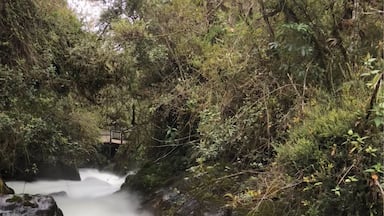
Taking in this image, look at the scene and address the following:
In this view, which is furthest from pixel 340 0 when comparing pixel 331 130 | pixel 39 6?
pixel 39 6

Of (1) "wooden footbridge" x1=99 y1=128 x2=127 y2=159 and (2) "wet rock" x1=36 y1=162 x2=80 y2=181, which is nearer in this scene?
(2) "wet rock" x1=36 y1=162 x2=80 y2=181

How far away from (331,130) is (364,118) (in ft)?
0.85

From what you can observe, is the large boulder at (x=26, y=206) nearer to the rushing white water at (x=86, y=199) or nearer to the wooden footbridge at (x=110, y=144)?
the rushing white water at (x=86, y=199)

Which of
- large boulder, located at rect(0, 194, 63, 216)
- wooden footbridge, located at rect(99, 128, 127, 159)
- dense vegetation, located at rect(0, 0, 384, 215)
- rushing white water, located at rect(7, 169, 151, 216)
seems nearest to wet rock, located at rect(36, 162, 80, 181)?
rushing white water, located at rect(7, 169, 151, 216)

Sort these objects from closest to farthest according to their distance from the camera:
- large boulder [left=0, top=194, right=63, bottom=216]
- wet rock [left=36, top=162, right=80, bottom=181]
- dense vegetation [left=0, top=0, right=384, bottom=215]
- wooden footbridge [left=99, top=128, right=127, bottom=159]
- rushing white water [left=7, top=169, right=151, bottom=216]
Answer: dense vegetation [left=0, top=0, right=384, bottom=215] < large boulder [left=0, top=194, right=63, bottom=216] < rushing white water [left=7, top=169, right=151, bottom=216] < wet rock [left=36, top=162, right=80, bottom=181] < wooden footbridge [left=99, top=128, right=127, bottom=159]

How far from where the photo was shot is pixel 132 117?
9.58m

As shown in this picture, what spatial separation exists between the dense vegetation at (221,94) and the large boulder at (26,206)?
115 centimetres

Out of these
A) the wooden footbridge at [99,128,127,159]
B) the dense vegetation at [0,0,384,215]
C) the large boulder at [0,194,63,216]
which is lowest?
the wooden footbridge at [99,128,127,159]

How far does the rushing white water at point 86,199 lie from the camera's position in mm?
7141

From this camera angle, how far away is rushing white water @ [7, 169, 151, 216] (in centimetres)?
714

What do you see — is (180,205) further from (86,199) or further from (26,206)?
(86,199)

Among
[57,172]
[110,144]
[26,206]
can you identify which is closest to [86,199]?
[57,172]

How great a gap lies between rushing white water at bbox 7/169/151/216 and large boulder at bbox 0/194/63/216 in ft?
5.01

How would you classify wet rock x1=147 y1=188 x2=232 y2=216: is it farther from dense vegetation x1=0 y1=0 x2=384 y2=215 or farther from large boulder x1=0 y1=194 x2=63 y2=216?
large boulder x1=0 y1=194 x2=63 y2=216
